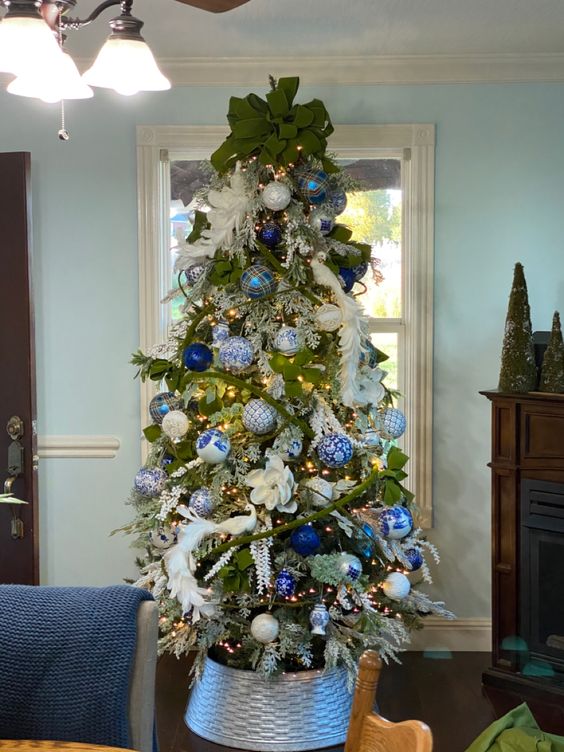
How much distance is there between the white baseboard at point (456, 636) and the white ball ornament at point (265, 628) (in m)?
1.31

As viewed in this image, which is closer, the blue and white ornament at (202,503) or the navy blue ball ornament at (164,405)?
the blue and white ornament at (202,503)

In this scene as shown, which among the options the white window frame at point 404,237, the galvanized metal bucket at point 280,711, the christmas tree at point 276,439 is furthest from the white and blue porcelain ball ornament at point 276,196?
the galvanized metal bucket at point 280,711

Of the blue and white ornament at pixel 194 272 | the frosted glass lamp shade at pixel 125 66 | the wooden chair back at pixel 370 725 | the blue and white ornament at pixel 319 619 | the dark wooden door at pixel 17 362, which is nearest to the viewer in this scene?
the wooden chair back at pixel 370 725

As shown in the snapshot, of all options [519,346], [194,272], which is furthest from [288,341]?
[519,346]

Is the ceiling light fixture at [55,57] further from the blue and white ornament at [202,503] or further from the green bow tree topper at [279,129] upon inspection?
the blue and white ornament at [202,503]

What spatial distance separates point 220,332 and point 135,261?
98cm

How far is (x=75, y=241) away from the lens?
13.2 ft

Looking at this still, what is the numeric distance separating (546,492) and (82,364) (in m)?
2.01

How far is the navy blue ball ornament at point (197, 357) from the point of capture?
3.19 metres

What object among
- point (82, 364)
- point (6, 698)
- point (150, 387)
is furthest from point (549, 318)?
point (6, 698)

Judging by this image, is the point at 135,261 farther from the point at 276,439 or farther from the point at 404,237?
the point at 276,439

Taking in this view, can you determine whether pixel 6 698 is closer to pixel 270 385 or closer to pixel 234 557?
pixel 234 557

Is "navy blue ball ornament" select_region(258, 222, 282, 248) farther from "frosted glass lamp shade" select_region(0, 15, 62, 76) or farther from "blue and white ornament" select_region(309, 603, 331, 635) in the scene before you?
"frosted glass lamp shade" select_region(0, 15, 62, 76)

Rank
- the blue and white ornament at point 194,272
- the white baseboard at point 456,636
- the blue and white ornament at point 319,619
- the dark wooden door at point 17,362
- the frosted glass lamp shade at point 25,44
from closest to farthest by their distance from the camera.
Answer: the frosted glass lamp shade at point 25,44 < the blue and white ornament at point 319,619 < the blue and white ornament at point 194,272 < the dark wooden door at point 17,362 < the white baseboard at point 456,636
